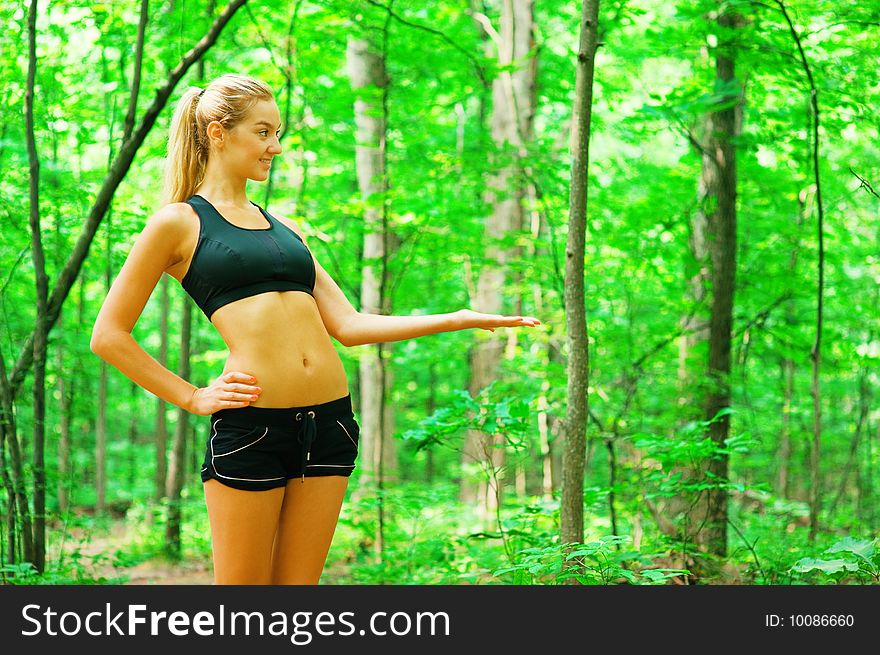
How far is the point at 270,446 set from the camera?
2094 mm

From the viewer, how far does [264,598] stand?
211 cm

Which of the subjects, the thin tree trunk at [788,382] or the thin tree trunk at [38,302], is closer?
the thin tree trunk at [38,302]

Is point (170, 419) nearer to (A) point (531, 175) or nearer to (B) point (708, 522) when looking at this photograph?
(A) point (531, 175)

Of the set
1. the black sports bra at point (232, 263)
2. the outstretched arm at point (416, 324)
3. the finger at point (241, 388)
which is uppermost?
the black sports bra at point (232, 263)

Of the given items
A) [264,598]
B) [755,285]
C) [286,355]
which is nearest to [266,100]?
[286,355]

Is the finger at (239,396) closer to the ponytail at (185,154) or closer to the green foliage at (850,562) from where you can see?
the ponytail at (185,154)

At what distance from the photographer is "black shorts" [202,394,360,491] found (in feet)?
6.82

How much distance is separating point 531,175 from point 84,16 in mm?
3272

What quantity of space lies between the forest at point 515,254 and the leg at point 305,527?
3.02 ft

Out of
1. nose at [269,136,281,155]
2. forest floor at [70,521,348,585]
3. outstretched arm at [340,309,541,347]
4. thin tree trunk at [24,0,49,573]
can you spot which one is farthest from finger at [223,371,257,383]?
forest floor at [70,521,348,585]

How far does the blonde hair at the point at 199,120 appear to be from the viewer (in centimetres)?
220

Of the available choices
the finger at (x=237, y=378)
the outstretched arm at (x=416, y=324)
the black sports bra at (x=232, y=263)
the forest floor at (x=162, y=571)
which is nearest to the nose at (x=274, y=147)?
the black sports bra at (x=232, y=263)

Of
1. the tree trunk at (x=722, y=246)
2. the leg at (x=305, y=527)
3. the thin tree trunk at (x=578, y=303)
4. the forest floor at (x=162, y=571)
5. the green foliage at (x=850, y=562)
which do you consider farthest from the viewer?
the forest floor at (x=162, y=571)

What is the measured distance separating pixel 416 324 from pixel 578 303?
1200mm
